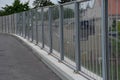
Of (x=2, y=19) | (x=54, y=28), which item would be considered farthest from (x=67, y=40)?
(x=2, y=19)

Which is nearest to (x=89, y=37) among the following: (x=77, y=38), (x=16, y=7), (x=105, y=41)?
(x=77, y=38)

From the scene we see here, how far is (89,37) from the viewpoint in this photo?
317 inches

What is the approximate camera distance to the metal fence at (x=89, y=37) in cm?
652

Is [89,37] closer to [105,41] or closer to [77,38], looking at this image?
[77,38]

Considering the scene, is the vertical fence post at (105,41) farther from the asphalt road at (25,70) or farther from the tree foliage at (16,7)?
the tree foliage at (16,7)

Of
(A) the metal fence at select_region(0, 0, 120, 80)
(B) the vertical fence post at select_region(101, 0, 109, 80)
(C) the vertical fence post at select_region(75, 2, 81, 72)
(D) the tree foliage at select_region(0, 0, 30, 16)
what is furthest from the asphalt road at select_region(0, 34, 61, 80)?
(D) the tree foliage at select_region(0, 0, 30, 16)

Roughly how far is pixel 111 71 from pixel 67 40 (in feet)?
12.4

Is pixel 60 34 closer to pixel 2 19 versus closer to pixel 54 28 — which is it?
pixel 54 28

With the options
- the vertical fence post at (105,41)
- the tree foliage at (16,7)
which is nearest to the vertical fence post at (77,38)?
the vertical fence post at (105,41)

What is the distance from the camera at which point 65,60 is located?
1066cm

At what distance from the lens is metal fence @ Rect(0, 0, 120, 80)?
6.52m

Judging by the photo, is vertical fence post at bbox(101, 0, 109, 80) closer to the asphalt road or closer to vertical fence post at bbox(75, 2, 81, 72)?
vertical fence post at bbox(75, 2, 81, 72)

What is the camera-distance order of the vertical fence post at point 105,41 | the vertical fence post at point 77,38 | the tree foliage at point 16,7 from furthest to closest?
the tree foliage at point 16,7 → the vertical fence post at point 77,38 → the vertical fence post at point 105,41

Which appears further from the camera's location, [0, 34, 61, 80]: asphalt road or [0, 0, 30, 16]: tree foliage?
[0, 0, 30, 16]: tree foliage
